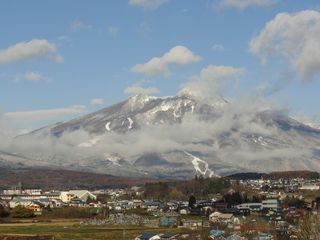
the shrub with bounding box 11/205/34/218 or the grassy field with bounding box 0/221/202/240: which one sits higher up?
the shrub with bounding box 11/205/34/218

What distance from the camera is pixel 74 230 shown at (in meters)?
42.4

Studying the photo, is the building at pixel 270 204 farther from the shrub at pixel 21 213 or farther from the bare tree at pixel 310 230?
the bare tree at pixel 310 230

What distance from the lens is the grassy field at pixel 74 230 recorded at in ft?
127

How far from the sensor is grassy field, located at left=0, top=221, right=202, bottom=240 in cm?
3878

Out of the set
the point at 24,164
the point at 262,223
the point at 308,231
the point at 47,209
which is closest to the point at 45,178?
the point at 24,164

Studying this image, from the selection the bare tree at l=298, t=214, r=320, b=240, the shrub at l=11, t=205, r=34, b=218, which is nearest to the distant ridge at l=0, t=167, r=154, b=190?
the shrub at l=11, t=205, r=34, b=218

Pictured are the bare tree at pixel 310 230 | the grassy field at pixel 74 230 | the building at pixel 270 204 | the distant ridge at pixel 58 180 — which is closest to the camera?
the bare tree at pixel 310 230

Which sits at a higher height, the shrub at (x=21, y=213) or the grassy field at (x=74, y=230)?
the shrub at (x=21, y=213)

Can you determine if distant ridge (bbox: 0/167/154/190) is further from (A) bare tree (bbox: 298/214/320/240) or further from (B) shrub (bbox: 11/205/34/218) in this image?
(A) bare tree (bbox: 298/214/320/240)

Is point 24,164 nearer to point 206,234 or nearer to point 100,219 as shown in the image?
point 100,219

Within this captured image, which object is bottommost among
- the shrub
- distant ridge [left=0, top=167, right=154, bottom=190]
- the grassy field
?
the grassy field

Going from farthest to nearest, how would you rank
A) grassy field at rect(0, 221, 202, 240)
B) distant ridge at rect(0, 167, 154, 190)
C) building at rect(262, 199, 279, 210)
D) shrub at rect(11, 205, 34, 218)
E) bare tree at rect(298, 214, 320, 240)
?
distant ridge at rect(0, 167, 154, 190)
building at rect(262, 199, 279, 210)
shrub at rect(11, 205, 34, 218)
grassy field at rect(0, 221, 202, 240)
bare tree at rect(298, 214, 320, 240)

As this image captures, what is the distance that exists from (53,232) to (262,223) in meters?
13.3

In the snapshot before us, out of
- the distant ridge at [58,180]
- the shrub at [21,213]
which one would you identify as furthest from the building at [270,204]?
the distant ridge at [58,180]
